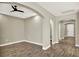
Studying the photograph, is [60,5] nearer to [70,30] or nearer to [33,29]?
[33,29]

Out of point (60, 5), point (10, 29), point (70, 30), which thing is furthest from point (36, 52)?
point (70, 30)

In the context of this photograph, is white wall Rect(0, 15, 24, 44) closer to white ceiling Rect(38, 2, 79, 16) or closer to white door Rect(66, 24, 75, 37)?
white ceiling Rect(38, 2, 79, 16)

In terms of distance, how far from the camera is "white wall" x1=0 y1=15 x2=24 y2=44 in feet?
17.1

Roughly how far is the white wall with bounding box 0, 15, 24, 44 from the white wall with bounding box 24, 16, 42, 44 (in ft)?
1.49

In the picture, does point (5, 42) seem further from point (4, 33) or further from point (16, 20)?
point (16, 20)

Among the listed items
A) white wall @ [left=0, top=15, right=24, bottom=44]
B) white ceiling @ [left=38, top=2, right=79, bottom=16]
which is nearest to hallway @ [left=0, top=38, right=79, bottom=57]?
white wall @ [left=0, top=15, right=24, bottom=44]

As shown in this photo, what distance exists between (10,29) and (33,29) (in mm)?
1638

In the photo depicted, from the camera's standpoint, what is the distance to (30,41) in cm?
641

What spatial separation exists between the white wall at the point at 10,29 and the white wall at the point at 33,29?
45 centimetres

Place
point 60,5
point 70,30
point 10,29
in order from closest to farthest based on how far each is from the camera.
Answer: point 60,5 < point 10,29 < point 70,30

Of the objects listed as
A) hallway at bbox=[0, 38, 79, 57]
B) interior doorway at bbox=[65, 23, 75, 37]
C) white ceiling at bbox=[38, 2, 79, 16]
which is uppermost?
white ceiling at bbox=[38, 2, 79, 16]

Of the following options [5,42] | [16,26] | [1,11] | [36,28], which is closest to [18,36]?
[16,26]

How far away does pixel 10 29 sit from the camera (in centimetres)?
571

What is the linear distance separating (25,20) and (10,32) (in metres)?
1.66
